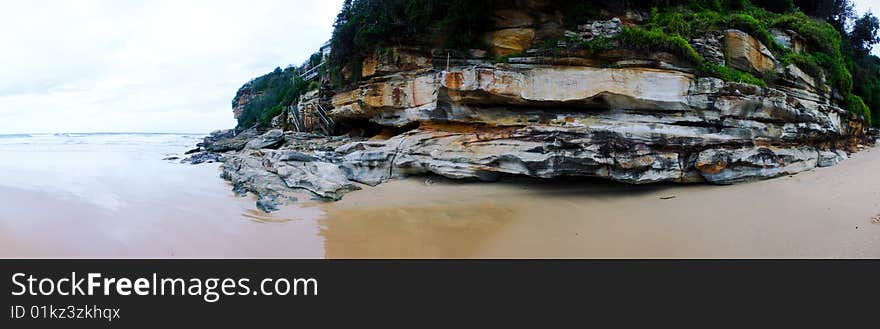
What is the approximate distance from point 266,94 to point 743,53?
1957 inches

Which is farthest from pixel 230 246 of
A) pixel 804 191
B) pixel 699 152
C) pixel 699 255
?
pixel 804 191

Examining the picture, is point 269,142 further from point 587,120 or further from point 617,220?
point 617,220

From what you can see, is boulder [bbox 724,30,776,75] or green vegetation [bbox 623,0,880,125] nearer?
green vegetation [bbox 623,0,880,125]

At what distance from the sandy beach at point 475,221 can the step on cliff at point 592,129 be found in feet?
1.83

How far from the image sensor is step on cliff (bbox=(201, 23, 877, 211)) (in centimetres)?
812

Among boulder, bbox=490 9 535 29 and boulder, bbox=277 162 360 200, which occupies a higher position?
boulder, bbox=490 9 535 29

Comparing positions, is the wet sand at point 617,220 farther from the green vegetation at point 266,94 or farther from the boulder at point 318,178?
the green vegetation at point 266,94

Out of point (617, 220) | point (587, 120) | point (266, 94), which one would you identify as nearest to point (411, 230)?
point (617, 220)

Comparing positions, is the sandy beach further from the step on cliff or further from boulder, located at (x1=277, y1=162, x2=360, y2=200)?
the step on cliff

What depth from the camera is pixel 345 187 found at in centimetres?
878

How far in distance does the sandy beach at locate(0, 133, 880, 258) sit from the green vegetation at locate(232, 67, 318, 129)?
28.7m

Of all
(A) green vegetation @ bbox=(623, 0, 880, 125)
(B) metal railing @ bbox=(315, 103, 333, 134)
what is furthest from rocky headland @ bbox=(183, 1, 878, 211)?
(B) metal railing @ bbox=(315, 103, 333, 134)

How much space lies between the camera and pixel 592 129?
8.33 metres
